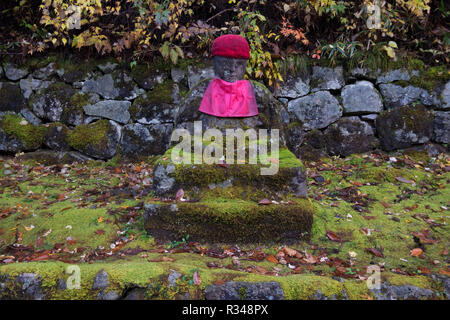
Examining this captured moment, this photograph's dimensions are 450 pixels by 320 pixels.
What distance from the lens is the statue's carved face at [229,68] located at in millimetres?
3574

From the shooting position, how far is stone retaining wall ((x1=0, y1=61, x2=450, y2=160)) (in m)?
5.16

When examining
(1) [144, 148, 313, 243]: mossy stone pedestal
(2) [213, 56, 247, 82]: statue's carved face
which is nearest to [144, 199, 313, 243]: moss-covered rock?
(1) [144, 148, 313, 243]: mossy stone pedestal

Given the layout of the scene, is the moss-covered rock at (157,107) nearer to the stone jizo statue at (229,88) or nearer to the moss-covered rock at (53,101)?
the moss-covered rock at (53,101)

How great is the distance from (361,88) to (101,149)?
4.53 meters

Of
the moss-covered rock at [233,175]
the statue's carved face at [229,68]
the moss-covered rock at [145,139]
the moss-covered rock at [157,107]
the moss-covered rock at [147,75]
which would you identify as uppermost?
the moss-covered rock at [147,75]

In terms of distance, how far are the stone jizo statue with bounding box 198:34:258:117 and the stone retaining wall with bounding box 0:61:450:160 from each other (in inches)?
66.0

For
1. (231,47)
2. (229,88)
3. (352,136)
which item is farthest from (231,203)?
(352,136)

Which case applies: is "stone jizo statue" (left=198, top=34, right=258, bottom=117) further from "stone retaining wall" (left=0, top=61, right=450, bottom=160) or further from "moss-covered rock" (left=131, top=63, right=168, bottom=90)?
"moss-covered rock" (left=131, top=63, right=168, bottom=90)

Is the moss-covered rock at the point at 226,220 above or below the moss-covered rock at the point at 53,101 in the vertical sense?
below

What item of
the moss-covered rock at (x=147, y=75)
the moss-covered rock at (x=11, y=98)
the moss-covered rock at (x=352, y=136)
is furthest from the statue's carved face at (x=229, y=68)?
the moss-covered rock at (x=11, y=98)

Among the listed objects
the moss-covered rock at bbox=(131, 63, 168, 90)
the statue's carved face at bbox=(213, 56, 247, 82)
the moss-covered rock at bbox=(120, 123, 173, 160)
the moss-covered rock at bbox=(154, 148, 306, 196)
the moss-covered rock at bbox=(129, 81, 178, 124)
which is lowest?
the moss-covered rock at bbox=(154, 148, 306, 196)

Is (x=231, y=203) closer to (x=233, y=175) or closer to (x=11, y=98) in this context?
(x=233, y=175)

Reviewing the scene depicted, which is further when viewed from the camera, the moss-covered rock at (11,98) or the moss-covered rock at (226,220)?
the moss-covered rock at (11,98)

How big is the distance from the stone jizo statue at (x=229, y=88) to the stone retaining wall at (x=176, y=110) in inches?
66.0
